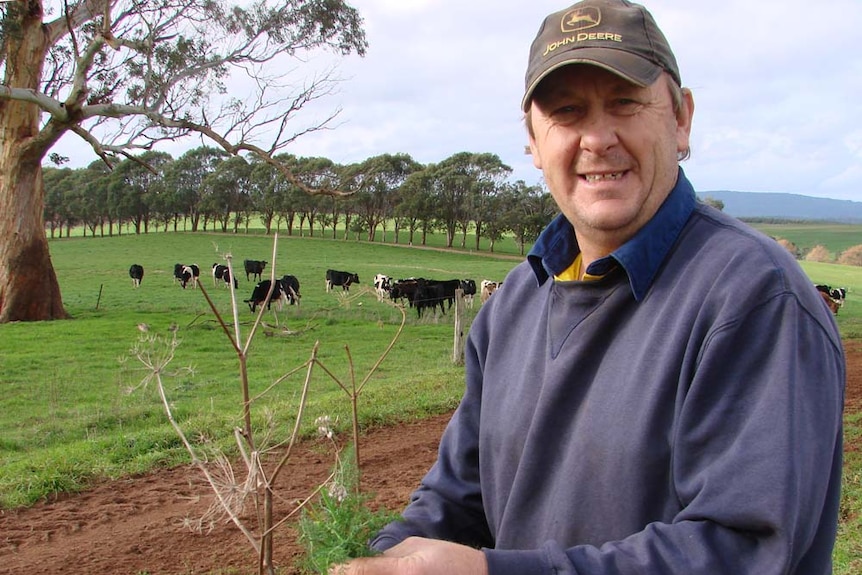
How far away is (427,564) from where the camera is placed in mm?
1202

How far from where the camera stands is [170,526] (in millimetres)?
5578

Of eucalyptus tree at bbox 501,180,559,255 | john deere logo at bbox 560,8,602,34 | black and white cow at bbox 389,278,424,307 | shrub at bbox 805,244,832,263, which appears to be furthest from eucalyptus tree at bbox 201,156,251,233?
john deere logo at bbox 560,8,602,34

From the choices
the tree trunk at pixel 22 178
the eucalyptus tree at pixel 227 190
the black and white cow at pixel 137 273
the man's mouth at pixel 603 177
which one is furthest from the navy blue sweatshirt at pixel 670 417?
the eucalyptus tree at pixel 227 190

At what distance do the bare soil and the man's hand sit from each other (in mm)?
2885

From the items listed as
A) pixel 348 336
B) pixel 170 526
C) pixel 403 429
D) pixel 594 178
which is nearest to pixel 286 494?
pixel 170 526

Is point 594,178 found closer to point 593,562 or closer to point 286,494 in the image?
point 593,562

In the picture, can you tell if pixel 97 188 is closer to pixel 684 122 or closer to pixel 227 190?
pixel 227 190

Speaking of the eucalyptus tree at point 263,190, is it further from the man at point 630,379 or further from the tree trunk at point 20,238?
the man at point 630,379

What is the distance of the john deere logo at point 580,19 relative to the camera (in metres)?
1.47

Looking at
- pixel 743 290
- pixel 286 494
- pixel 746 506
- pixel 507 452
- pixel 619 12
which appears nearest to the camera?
pixel 746 506

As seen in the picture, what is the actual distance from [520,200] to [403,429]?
53676 millimetres

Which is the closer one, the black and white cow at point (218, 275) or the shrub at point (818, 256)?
the black and white cow at point (218, 275)

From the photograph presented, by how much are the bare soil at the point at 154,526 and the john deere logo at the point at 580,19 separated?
3.16 metres

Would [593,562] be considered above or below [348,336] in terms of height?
above
